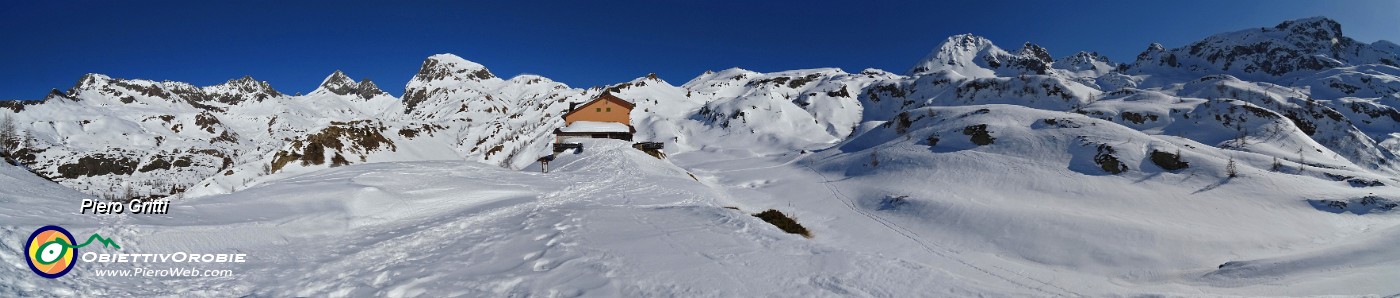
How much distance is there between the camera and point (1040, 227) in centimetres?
1463

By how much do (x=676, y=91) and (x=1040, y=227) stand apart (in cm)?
7922

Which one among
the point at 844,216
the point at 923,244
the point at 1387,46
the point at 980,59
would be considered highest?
the point at 980,59

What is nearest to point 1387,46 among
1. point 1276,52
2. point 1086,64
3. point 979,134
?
point 1276,52

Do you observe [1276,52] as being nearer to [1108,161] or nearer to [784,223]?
[1108,161]

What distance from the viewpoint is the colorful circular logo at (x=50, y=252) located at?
549 centimetres

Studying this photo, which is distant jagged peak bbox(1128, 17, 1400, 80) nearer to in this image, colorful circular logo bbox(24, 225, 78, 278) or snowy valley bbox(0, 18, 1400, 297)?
snowy valley bbox(0, 18, 1400, 297)

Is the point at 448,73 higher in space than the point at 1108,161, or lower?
higher

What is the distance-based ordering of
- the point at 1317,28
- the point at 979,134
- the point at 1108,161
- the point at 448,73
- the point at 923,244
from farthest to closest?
the point at 448,73 < the point at 1317,28 < the point at 979,134 < the point at 1108,161 < the point at 923,244

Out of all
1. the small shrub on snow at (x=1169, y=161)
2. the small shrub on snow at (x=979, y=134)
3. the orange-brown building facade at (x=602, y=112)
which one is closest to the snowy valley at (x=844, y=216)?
the small shrub on snow at (x=1169, y=161)

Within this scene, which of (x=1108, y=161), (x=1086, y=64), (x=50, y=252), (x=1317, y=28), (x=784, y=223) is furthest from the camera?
(x=1086, y=64)

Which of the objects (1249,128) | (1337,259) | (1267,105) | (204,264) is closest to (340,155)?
(204,264)

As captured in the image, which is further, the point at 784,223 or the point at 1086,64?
the point at 1086,64

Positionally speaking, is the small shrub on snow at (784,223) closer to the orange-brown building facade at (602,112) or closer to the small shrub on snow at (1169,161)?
the small shrub on snow at (1169,161)

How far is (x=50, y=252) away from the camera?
5.70m
